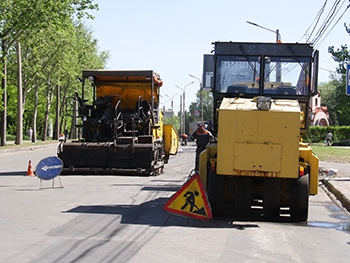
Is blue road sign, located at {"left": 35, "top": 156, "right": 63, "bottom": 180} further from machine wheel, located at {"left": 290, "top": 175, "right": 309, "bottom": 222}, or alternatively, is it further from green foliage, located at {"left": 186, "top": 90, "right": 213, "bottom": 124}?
green foliage, located at {"left": 186, "top": 90, "right": 213, "bottom": 124}

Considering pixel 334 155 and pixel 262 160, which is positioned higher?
pixel 262 160

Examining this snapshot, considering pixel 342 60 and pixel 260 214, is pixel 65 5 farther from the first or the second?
pixel 342 60

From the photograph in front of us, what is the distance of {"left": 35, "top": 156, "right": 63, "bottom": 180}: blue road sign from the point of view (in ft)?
46.7

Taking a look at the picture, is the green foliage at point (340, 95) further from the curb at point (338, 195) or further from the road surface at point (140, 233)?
the road surface at point (140, 233)

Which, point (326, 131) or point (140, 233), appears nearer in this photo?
point (140, 233)

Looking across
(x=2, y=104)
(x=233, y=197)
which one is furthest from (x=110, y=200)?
(x=2, y=104)

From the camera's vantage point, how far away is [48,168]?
14.4 metres

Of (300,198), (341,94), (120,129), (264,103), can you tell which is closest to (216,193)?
(300,198)

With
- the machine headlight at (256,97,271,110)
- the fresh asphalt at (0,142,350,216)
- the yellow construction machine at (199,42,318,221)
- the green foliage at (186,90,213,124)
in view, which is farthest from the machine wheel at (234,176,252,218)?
the green foliage at (186,90,213,124)

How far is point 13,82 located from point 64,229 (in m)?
45.8

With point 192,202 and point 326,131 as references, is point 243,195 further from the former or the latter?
point 326,131

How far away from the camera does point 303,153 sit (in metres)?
10.5

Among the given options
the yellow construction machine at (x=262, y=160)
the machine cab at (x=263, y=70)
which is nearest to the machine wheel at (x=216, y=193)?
the yellow construction machine at (x=262, y=160)

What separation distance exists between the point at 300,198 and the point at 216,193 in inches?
57.7
